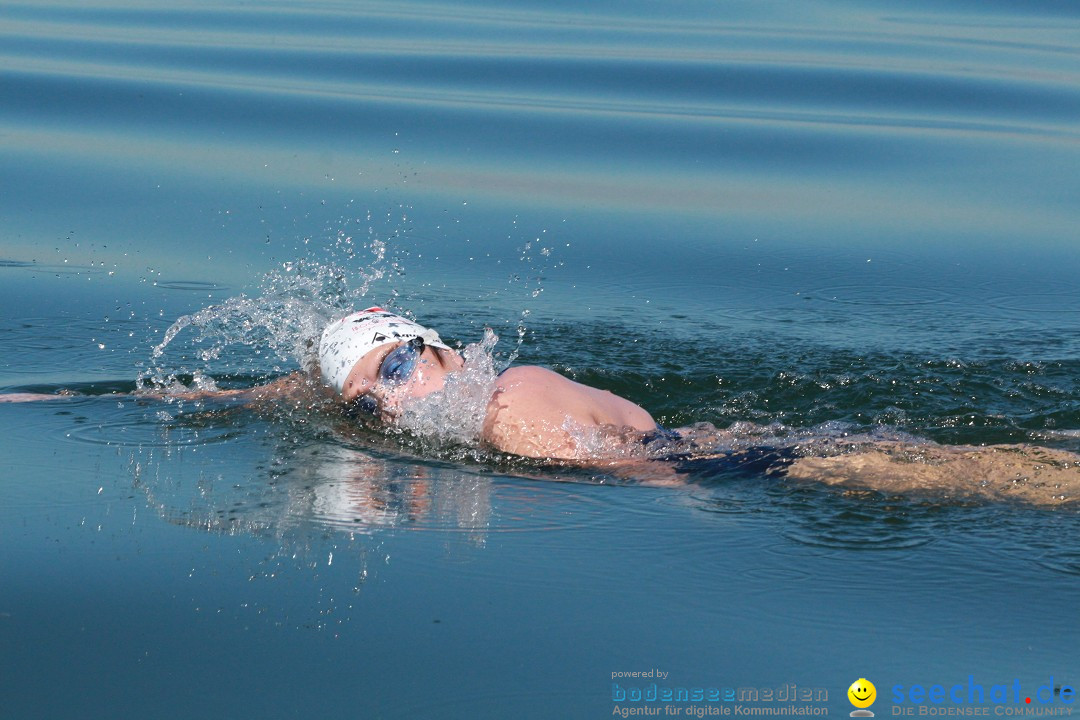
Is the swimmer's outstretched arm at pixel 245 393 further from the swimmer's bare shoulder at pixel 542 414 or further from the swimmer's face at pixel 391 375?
the swimmer's bare shoulder at pixel 542 414

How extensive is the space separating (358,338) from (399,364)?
286 mm

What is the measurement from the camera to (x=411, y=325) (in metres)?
6.61

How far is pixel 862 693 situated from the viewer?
3686 mm

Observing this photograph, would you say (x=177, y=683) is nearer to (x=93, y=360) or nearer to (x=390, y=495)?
(x=390, y=495)

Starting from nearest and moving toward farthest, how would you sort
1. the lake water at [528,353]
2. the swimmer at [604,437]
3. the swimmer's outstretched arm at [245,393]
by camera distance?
the lake water at [528,353], the swimmer at [604,437], the swimmer's outstretched arm at [245,393]

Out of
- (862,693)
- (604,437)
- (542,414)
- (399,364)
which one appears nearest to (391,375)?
(399,364)

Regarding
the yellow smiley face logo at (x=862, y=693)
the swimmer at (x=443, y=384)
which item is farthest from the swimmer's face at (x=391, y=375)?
the yellow smiley face logo at (x=862, y=693)

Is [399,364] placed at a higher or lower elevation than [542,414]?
higher

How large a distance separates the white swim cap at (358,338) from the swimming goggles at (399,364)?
57 mm

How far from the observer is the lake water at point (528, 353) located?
395cm

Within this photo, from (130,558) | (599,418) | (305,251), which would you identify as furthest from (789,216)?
(130,558)

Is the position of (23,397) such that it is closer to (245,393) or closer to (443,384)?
(245,393)

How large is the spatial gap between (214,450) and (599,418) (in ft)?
5.35

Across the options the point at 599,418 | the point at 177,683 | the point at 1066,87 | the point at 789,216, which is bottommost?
the point at 177,683
